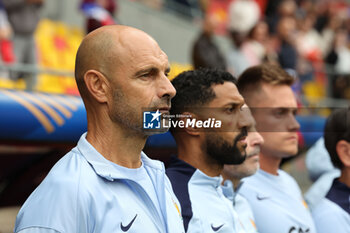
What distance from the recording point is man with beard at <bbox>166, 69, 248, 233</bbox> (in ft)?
8.68

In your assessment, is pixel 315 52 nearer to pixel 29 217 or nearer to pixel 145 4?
pixel 145 4

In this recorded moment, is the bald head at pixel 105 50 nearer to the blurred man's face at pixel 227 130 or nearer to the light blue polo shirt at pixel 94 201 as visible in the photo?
the light blue polo shirt at pixel 94 201

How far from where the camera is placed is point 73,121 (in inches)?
172

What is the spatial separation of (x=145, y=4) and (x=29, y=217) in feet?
32.9

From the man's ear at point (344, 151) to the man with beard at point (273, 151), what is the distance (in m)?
0.36

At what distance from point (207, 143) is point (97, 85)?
946 millimetres

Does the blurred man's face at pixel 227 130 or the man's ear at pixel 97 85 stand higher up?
the man's ear at pixel 97 85

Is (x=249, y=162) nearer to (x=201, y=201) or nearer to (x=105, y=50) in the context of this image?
(x=201, y=201)

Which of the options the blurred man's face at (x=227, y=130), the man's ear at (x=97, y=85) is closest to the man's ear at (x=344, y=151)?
the blurred man's face at (x=227, y=130)

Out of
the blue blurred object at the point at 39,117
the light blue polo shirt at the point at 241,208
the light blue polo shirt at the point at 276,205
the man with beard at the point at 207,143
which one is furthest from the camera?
the blue blurred object at the point at 39,117

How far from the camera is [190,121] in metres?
2.75

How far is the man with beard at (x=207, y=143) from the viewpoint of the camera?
8.68 feet

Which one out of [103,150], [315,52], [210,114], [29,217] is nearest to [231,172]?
[210,114]

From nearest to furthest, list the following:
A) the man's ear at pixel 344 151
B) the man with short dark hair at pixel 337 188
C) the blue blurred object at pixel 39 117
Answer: the man with short dark hair at pixel 337 188, the man's ear at pixel 344 151, the blue blurred object at pixel 39 117
